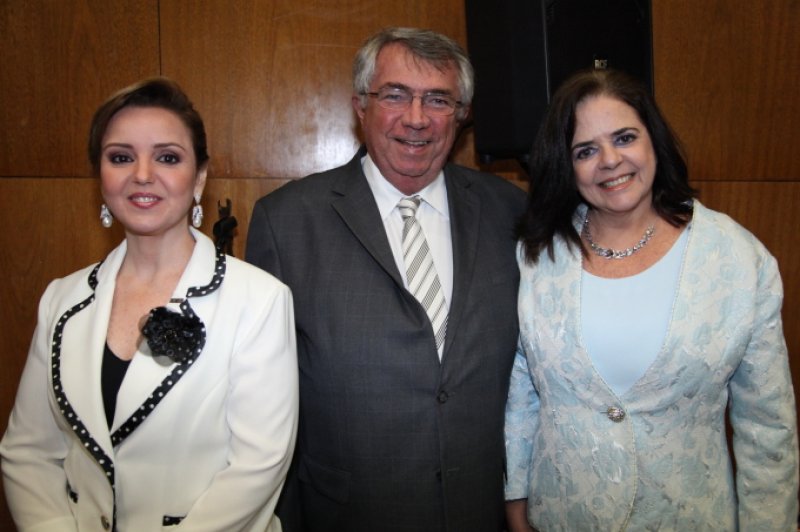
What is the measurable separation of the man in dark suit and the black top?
1.62 feet


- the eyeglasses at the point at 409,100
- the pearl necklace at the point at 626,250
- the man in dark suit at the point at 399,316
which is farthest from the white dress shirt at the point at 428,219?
the pearl necklace at the point at 626,250

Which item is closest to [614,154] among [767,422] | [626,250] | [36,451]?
[626,250]

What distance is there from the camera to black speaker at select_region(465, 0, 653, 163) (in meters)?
1.93

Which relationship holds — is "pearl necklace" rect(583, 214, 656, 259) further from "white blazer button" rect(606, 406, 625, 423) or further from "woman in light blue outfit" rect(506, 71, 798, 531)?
"white blazer button" rect(606, 406, 625, 423)

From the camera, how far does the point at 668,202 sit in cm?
159

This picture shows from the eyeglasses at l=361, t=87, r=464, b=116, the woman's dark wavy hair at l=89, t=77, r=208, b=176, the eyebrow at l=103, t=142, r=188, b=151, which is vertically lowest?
the eyebrow at l=103, t=142, r=188, b=151

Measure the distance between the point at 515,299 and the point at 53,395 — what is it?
3.97ft

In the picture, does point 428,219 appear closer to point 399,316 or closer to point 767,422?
point 399,316

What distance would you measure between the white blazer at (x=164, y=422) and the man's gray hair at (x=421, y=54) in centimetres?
79

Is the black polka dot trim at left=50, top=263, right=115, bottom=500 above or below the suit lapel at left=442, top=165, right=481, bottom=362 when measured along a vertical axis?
below

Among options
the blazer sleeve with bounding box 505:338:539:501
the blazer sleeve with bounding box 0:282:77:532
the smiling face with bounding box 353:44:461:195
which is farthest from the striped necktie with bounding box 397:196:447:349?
the blazer sleeve with bounding box 0:282:77:532

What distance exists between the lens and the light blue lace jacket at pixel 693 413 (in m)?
1.45

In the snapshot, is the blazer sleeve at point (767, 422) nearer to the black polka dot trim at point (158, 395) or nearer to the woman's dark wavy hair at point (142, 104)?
the black polka dot trim at point (158, 395)

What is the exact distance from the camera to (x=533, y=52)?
6.37 ft
